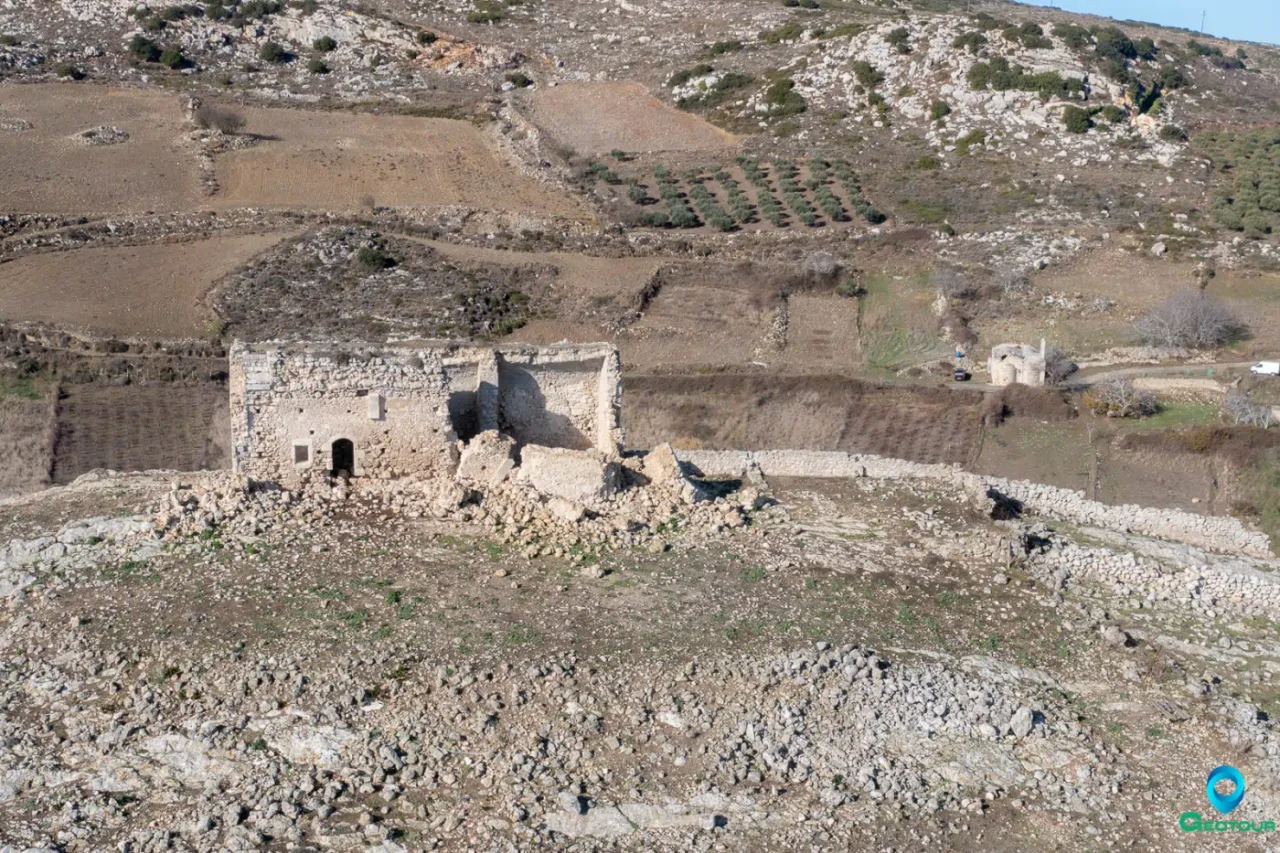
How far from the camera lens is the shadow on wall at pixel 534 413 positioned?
→ 24.7m

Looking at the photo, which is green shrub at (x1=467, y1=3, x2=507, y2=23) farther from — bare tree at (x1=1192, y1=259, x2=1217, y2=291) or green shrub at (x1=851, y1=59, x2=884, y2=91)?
bare tree at (x1=1192, y1=259, x2=1217, y2=291)

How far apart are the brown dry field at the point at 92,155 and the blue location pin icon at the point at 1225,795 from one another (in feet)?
147

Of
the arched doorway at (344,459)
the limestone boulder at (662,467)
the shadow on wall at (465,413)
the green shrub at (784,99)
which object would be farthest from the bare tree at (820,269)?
the arched doorway at (344,459)

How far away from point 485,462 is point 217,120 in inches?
1782

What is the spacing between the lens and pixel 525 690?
701 inches

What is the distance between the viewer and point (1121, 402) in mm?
40062

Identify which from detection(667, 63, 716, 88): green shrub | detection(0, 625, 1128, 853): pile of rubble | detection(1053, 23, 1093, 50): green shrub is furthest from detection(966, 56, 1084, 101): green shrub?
detection(0, 625, 1128, 853): pile of rubble

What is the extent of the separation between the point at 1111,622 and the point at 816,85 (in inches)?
2064

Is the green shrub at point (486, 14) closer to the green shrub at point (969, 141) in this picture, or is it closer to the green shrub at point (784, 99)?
the green shrub at point (784, 99)

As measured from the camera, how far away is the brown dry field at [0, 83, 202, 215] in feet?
175

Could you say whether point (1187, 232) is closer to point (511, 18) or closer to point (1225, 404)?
point (1225, 404)

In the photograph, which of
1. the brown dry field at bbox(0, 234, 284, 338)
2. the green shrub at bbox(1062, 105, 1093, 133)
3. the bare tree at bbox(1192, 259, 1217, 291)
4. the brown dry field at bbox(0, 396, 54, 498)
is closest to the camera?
the brown dry field at bbox(0, 396, 54, 498)

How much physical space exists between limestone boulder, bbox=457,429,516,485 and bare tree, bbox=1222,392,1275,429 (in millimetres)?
24430

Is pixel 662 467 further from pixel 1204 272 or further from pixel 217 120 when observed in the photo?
pixel 217 120
